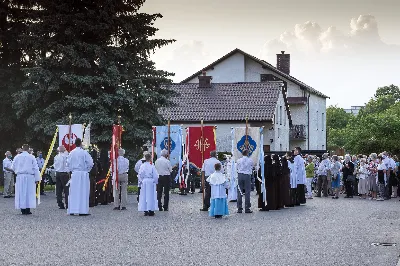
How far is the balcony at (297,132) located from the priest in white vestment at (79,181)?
192ft

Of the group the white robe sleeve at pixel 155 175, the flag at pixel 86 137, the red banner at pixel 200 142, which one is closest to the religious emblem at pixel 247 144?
the red banner at pixel 200 142

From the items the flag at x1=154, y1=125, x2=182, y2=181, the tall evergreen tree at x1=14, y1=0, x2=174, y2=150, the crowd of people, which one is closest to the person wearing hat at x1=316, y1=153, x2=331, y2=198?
the crowd of people

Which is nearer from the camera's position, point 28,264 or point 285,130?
point 28,264

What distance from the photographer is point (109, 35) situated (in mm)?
44219

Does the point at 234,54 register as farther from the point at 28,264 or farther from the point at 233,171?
the point at 28,264

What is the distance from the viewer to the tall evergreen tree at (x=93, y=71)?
42.7 meters

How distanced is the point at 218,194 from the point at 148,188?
7.34ft

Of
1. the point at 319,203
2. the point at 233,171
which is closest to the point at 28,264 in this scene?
the point at 233,171

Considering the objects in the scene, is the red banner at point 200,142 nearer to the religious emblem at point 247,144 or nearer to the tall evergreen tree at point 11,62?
the religious emblem at point 247,144

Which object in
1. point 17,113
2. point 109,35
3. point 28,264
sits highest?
point 109,35

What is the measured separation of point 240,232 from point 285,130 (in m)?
59.5

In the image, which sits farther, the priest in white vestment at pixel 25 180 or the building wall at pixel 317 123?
the building wall at pixel 317 123

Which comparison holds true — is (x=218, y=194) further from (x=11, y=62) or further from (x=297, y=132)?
(x=297, y=132)

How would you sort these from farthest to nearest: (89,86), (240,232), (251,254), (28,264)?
(89,86), (240,232), (251,254), (28,264)
